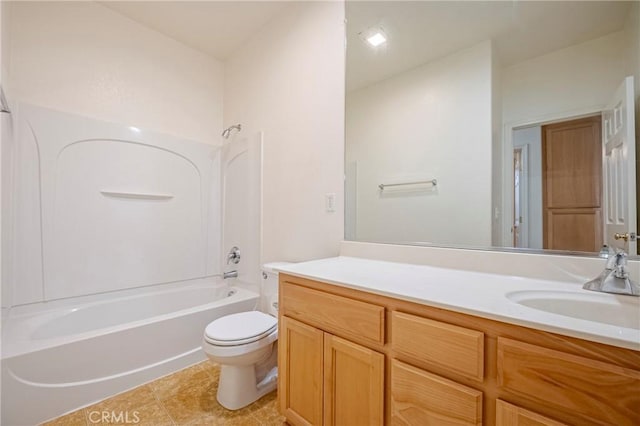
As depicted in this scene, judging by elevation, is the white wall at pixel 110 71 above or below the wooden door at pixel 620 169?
above

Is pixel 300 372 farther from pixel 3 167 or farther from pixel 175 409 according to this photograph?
pixel 3 167

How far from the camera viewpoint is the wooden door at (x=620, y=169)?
96 cm

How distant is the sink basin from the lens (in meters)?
0.80

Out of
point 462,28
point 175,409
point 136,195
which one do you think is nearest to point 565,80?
point 462,28

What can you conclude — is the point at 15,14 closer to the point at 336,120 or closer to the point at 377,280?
the point at 336,120

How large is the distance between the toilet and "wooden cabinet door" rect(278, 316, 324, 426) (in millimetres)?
266

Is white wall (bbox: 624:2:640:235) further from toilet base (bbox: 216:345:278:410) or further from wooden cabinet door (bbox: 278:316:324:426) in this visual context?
toilet base (bbox: 216:345:278:410)

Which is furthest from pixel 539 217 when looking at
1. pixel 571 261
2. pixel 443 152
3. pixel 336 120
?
pixel 336 120

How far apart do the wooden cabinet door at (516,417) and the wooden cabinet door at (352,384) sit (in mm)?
341

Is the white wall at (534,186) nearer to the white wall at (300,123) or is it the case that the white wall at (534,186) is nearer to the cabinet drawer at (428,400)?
the cabinet drawer at (428,400)

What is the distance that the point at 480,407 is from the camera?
0.72 m

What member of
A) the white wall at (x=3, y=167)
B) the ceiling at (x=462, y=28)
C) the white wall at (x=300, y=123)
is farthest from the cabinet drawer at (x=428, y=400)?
the white wall at (x=3, y=167)

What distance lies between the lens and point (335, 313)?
1.07m
